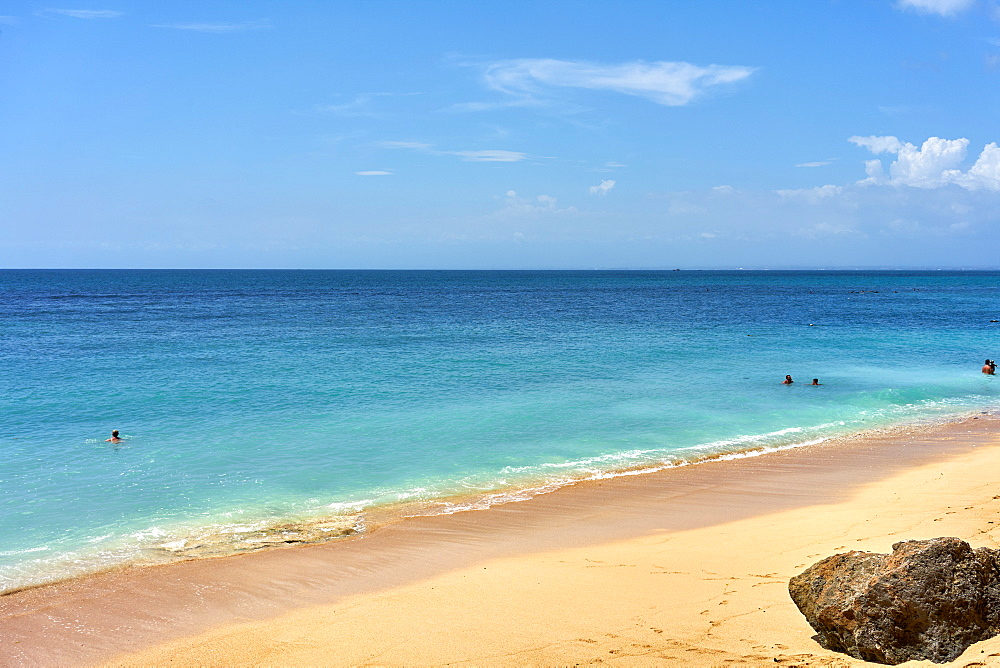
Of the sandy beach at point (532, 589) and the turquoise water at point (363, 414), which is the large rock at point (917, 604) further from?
the turquoise water at point (363, 414)

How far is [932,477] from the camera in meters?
12.9

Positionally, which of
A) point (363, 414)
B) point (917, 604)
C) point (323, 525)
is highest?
point (917, 604)

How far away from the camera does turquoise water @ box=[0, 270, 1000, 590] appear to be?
39.3ft

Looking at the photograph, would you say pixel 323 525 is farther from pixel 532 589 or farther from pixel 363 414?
pixel 363 414

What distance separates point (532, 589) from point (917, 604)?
14.6 feet

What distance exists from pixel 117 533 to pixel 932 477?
15188 mm

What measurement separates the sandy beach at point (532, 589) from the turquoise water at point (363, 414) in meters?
1.19

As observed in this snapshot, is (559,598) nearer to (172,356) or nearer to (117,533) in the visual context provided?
(117,533)

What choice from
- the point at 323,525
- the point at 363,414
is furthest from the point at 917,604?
the point at 363,414

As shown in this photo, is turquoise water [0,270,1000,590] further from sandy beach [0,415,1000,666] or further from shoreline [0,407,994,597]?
sandy beach [0,415,1000,666]

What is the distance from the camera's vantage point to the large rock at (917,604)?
17.6 ft

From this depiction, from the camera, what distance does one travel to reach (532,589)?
8.45 m

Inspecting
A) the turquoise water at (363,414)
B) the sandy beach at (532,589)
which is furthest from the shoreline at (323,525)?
the sandy beach at (532,589)

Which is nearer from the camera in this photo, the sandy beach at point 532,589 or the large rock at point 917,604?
the large rock at point 917,604
